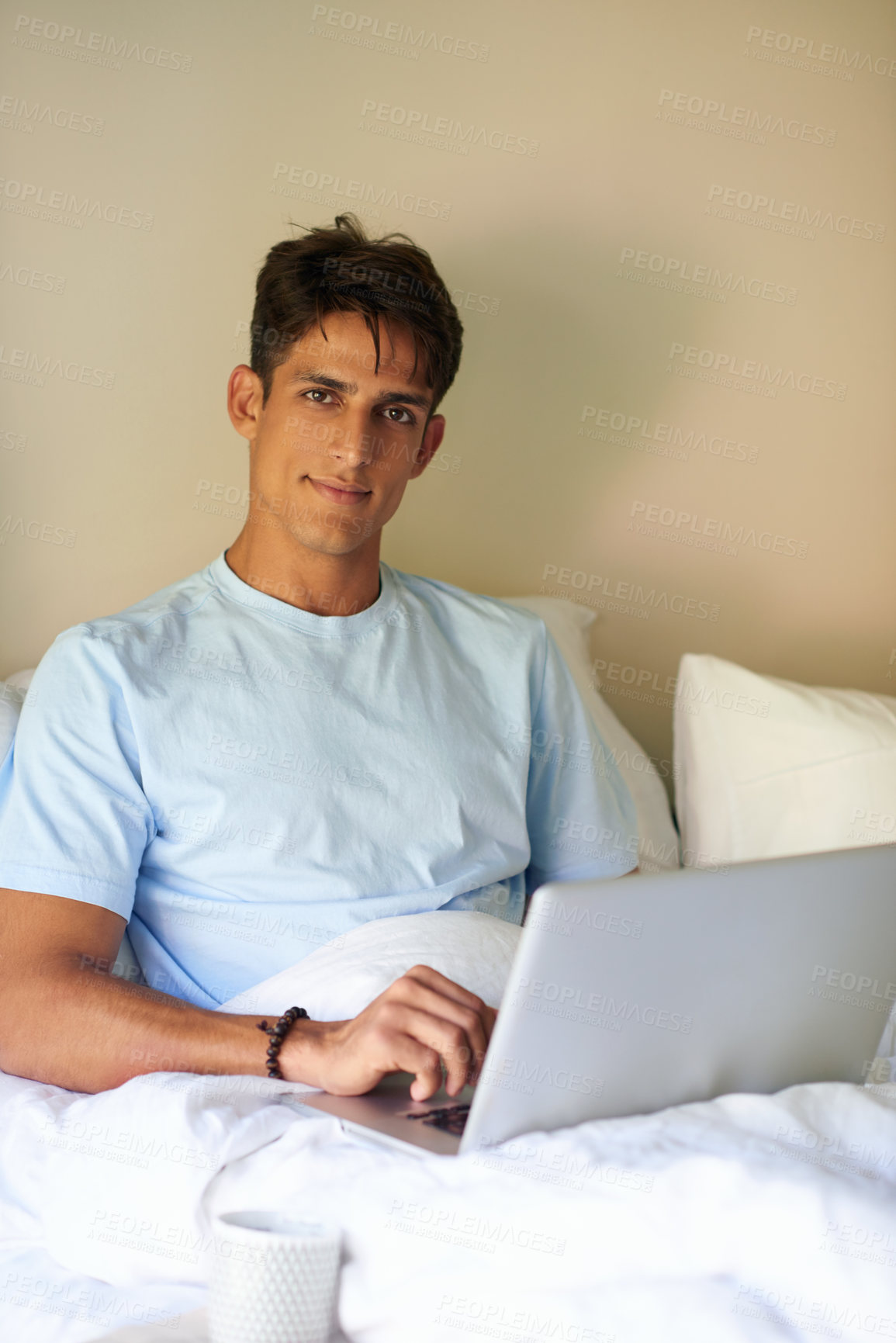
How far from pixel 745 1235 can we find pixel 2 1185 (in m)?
0.58

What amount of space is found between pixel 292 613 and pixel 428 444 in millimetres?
352

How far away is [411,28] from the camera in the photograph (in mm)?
1678

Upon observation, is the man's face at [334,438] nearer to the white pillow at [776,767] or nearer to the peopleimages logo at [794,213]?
the white pillow at [776,767]

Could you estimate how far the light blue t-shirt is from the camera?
1.06 metres

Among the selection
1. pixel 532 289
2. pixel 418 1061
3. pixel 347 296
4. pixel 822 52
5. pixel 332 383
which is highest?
pixel 822 52

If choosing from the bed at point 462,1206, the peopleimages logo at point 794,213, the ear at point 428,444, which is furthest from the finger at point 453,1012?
the peopleimages logo at point 794,213

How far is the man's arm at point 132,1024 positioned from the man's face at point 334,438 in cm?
51

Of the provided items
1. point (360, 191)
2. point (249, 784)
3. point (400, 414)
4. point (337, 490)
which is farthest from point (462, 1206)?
point (360, 191)

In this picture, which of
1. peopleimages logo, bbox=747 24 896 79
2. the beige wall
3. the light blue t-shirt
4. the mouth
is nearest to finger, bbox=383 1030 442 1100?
the light blue t-shirt

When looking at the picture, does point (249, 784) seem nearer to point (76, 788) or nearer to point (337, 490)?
point (76, 788)

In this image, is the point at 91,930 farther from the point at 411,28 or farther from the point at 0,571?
the point at 411,28

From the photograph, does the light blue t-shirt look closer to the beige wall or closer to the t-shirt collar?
the t-shirt collar

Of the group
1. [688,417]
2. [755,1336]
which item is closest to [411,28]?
[688,417]

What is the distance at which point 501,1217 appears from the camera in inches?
25.6
